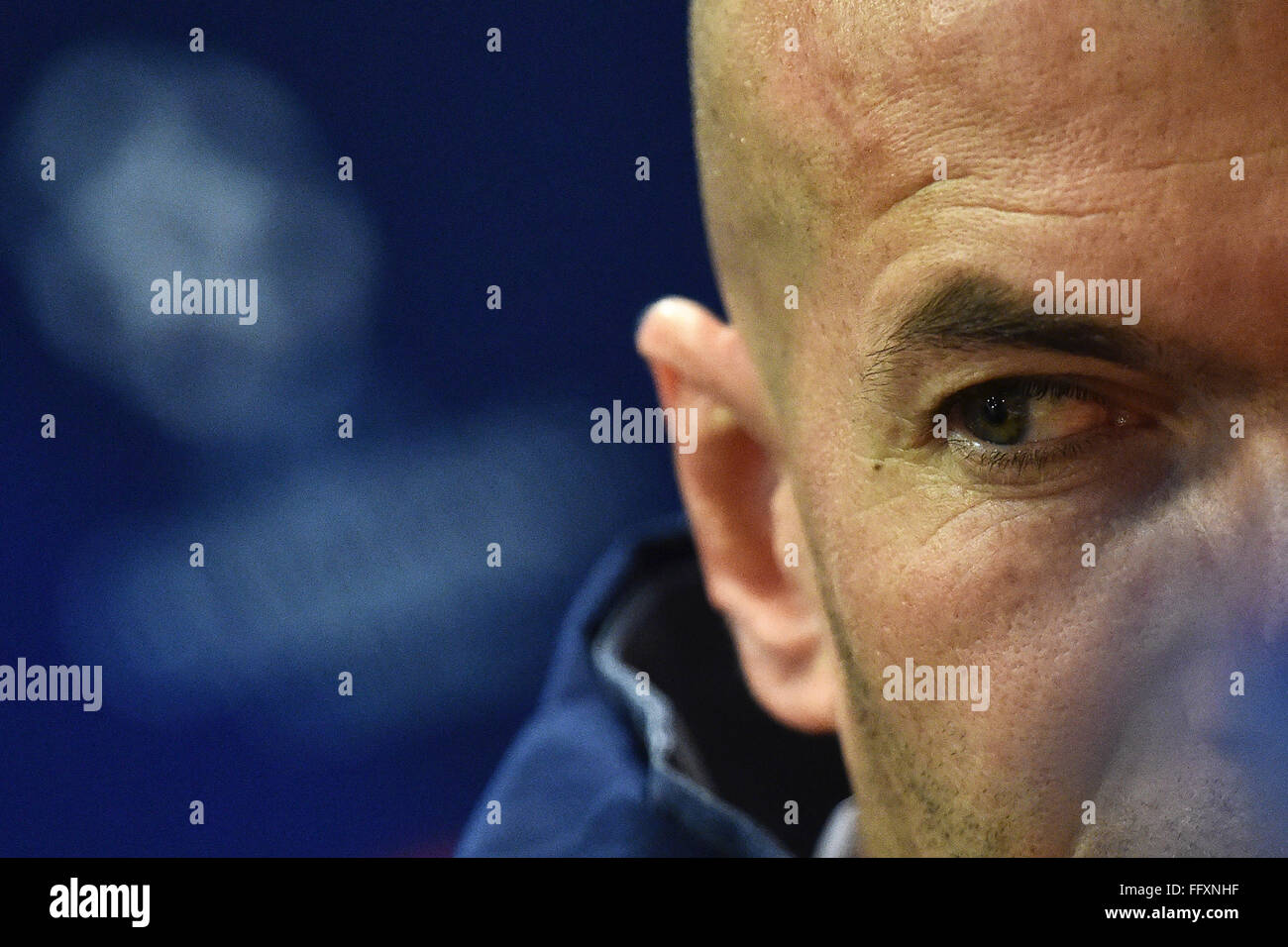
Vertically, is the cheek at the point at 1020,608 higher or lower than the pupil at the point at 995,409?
lower

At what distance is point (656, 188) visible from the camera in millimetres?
1690

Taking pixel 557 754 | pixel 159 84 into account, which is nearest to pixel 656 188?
pixel 159 84

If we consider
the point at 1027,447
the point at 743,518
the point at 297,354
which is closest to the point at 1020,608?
the point at 1027,447

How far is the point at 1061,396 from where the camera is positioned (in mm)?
1046

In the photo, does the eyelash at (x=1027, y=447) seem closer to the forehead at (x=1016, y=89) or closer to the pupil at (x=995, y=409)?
the pupil at (x=995, y=409)

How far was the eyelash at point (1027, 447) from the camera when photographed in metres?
1.04

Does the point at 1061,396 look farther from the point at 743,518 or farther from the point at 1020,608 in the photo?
the point at 743,518

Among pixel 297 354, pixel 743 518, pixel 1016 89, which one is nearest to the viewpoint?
pixel 1016 89

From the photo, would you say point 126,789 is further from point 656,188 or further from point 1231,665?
point 1231,665

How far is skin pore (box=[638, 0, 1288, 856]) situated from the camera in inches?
38.3

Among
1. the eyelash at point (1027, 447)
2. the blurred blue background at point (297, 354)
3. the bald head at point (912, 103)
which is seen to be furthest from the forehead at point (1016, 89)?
the blurred blue background at point (297, 354)

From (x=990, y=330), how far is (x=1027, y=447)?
104 mm

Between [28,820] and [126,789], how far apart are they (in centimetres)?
11

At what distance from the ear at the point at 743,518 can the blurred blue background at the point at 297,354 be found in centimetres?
35
